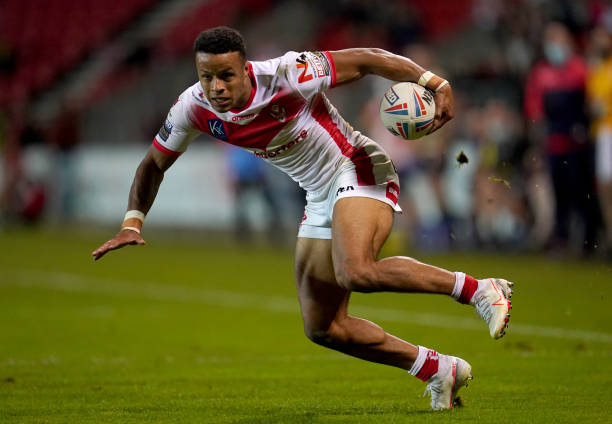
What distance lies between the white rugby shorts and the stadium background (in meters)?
0.87

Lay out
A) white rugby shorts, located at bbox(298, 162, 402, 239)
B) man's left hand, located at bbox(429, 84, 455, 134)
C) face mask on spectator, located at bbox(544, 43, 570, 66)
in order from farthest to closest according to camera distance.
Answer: face mask on spectator, located at bbox(544, 43, 570, 66)
white rugby shorts, located at bbox(298, 162, 402, 239)
man's left hand, located at bbox(429, 84, 455, 134)

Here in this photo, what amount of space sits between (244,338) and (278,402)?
3.42 m


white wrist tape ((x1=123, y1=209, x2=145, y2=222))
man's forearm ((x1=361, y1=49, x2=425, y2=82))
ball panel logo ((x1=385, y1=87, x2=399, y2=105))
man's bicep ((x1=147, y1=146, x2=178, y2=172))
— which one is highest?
man's forearm ((x1=361, y1=49, x2=425, y2=82))

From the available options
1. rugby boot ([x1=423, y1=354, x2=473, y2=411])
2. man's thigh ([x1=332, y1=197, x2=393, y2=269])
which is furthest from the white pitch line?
man's thigh ([x1=332, y1=197, x2=393, y2=269])

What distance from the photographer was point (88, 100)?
27391 millimetres

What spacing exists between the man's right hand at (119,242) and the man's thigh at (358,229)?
113cm

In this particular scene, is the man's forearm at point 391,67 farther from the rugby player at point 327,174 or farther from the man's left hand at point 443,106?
the man's left hand at point 443,106

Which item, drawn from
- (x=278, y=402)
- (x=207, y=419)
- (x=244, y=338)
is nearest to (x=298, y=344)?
(x=244, y=338)

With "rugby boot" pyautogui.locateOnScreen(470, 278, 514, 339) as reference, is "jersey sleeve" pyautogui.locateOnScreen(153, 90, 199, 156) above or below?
above

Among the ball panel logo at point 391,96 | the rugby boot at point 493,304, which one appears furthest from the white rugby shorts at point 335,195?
the rugby boot at point 493,304

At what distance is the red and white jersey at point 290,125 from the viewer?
6082 mm

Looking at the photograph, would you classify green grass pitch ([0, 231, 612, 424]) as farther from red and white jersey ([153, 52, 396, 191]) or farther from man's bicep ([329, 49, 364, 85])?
man's bicep ([329, 49, 364, 85])

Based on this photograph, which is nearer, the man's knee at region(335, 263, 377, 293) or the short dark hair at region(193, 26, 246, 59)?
the man's knee at region(335, 263, 377, 293)

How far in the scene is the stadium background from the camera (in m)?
7.08
